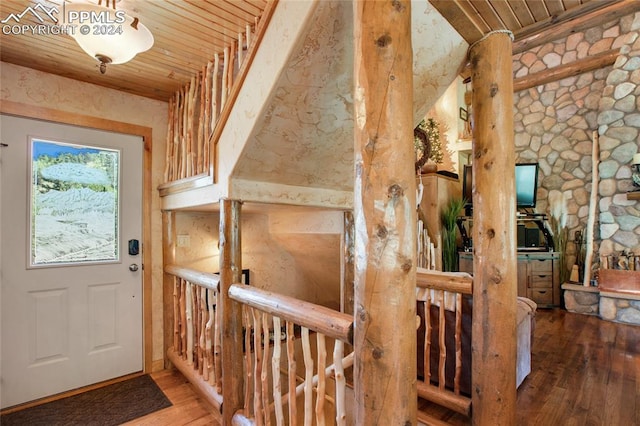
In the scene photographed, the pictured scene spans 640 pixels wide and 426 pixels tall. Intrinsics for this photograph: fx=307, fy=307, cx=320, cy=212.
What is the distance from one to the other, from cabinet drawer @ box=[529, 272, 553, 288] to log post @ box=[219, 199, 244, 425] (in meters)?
4.49

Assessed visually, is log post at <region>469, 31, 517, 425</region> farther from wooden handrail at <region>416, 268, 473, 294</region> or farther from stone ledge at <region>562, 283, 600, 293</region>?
stone ledge at <region>562, 283, 600, 293</region>

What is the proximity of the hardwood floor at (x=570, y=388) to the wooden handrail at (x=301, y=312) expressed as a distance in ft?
3.49

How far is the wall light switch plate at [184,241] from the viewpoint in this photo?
2894 millimetres

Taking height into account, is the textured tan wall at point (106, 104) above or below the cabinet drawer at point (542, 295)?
above

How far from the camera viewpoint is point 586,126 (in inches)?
A: 184

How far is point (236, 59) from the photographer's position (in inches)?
83.4

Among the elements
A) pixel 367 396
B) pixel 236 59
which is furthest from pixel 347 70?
pixel 367 396

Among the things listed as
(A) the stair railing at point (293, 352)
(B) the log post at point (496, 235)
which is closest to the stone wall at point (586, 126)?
(B) the log post at point (496, 235)

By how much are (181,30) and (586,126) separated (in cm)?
564

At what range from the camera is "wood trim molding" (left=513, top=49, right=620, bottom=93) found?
14.3 ft

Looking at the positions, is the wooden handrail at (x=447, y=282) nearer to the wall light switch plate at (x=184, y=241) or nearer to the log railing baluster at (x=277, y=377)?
the log railing baluster at (x=277, y=377)

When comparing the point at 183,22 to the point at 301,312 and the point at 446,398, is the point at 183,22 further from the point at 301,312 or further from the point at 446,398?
the point at 446,398

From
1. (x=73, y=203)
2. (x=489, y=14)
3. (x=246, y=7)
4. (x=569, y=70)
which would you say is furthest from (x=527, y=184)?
(x=73, y=203)

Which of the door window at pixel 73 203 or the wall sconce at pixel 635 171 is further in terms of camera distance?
the wall sconce at pixel 635 171
